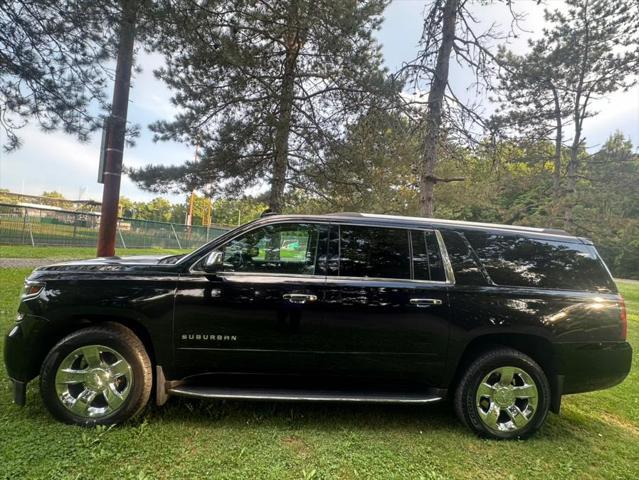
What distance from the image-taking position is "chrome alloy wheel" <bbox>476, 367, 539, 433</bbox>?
3.27 meters

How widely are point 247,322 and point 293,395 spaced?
2.32 feet

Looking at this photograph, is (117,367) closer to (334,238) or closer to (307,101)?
(334,238)

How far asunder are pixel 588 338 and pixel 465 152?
5.89 metres

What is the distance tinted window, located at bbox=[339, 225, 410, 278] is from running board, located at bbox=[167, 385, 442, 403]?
1004mm

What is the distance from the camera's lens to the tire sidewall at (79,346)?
3.00m

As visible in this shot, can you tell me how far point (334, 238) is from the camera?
3.40 meters

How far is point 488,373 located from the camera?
3.28m

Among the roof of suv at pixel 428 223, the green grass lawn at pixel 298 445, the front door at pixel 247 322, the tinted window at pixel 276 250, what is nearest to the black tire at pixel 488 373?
the green grass lawn at pixel 298 445

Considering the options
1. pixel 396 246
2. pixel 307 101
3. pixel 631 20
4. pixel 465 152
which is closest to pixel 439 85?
pixel 465 152

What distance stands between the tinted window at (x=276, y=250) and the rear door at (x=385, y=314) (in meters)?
0.20

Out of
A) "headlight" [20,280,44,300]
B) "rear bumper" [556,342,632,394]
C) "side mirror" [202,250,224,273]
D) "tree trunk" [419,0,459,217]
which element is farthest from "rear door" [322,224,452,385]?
"tree trunk" [419,0,459,217]

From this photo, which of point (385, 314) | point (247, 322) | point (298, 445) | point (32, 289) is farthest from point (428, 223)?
point (32, 289)

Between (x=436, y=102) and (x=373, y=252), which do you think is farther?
(x=436, y=102)

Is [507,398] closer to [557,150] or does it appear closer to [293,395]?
[293,395]
